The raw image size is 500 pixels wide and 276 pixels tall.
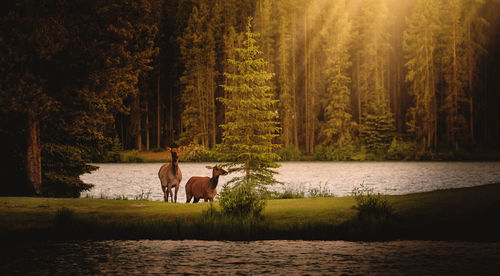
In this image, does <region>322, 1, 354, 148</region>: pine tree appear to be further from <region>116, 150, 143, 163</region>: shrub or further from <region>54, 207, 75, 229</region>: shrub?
<region>54, 207, 75, 229</region>: shrub

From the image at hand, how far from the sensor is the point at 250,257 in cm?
1313

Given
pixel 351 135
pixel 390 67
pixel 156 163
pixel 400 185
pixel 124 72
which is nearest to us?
pixel 124 72

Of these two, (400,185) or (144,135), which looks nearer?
(400,185)

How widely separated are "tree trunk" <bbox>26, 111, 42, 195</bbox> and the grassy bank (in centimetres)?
610

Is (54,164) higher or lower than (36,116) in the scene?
lower

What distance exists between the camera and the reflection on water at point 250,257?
1166cm

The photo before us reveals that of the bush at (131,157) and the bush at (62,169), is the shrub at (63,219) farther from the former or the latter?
the bush at (131,157)

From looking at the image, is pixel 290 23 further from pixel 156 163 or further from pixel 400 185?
pixel 400 185

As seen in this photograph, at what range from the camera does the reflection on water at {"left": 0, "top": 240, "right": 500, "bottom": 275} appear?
1166 centimetres

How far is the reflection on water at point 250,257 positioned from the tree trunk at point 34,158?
10.4 metres

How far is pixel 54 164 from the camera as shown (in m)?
26.7

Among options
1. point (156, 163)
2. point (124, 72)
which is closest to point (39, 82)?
point (124, 72)

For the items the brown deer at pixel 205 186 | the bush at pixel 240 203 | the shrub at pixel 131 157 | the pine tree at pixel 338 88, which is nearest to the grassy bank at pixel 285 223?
the bush at pixel 240 203

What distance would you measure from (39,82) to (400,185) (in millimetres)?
23854
